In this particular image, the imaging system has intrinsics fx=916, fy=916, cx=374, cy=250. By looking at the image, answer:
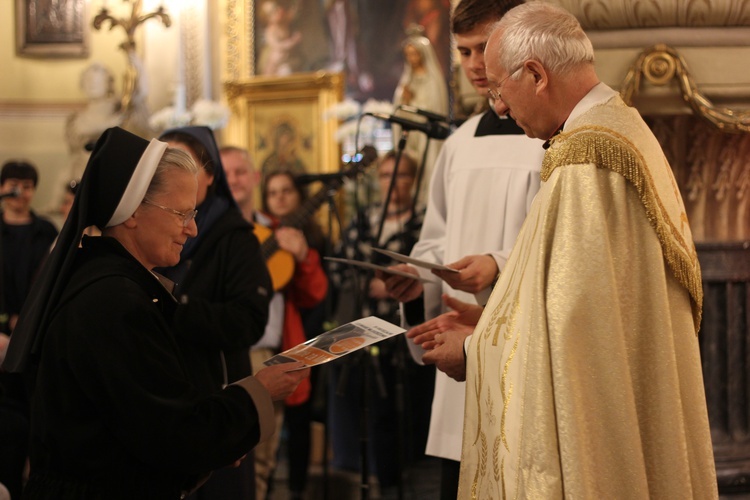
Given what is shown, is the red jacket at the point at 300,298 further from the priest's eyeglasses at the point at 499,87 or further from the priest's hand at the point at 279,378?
the priest's eyeglasses at the point at 499,87

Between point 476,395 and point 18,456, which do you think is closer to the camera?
point 476,395

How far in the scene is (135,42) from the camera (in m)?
7.84

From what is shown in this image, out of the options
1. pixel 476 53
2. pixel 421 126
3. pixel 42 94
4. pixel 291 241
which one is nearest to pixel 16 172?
pixel 291 241

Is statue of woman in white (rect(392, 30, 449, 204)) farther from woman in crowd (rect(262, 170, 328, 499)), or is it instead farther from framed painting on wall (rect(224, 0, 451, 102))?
woman in crowd (rect(262, 170, 328, 499))

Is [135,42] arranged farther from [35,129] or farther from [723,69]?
[723,69]

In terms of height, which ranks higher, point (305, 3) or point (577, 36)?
point (305, 3)

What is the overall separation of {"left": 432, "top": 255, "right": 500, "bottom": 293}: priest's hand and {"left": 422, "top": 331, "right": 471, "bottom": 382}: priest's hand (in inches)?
10.2

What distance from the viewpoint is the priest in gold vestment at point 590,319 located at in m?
1.94

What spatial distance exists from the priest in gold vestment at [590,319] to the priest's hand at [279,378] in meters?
0.48

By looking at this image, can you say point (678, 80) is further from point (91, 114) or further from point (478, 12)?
point (91, 114)

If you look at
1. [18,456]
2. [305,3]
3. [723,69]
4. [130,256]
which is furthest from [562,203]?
[305,3]

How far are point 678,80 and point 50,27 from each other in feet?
21.4

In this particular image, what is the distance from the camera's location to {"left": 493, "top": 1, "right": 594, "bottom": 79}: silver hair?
2127 millimetres

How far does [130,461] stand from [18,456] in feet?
7.79
